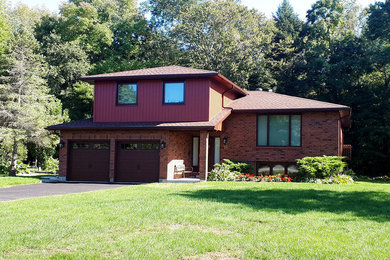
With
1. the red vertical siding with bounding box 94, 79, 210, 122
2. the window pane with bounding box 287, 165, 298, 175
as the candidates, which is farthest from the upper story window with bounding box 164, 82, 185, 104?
the window pane with bounding box 287, 165, 298, 175

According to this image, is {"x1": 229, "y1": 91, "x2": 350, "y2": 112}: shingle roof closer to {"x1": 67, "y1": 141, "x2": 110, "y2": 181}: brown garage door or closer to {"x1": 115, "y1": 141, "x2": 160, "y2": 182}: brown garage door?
{"x1": 115, "y1": 141, "x2": 160, "y2": 182}: brown garage door

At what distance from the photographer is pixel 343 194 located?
11297mm

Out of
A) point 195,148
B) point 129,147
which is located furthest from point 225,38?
point 129,147

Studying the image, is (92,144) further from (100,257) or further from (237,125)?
(100,257)

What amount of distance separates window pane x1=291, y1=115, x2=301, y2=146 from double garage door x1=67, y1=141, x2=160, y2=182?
6.68 metres

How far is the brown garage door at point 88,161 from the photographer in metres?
19.7

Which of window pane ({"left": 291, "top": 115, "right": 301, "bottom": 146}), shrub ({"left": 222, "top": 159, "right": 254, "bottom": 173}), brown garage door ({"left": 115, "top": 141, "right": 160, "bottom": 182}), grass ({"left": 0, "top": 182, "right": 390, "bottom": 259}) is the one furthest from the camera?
window pane ({"left": 291, "top": 115, "right": 301, "bottom": 146})

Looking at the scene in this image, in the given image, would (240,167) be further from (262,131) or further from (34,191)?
(34,191)

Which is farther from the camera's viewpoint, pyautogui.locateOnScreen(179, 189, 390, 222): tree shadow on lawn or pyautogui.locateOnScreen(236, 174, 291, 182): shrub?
pyautogui.locateOnScreen(236, 174, 291, 182): shrub

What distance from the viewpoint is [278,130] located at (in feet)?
64.8

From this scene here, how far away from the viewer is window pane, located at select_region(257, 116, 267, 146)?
1989 cm

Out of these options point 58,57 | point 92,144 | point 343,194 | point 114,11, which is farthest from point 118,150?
point 114,11

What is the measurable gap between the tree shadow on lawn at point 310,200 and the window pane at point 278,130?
301 inches

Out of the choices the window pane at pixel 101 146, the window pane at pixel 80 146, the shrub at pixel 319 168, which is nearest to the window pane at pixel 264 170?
the shrub at pixel 319 168
